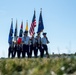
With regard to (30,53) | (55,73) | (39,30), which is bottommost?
(55,73)

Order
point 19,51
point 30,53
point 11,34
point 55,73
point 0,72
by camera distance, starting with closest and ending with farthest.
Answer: point 55,73, point 0,72, point 30,53, point 19,51, point 11,34

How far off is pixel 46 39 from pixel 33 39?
1560mm

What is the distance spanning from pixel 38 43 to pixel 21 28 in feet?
43.1

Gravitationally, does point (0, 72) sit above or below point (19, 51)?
below

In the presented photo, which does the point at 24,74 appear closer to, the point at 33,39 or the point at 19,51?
the point at 33,39

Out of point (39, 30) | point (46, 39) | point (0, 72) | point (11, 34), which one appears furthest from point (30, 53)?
point (0, 72)

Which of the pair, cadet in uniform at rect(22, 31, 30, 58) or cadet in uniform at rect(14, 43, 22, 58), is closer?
cadet in uniform at rect(22, 31, 30, 58)

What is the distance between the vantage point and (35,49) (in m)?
24.1

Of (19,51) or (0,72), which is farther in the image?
(19,51)

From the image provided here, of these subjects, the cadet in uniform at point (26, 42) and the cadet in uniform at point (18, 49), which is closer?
the cadet in uniform at point (26, 42)

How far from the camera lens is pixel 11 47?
2950 cm

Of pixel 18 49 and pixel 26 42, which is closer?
pixel 26 42

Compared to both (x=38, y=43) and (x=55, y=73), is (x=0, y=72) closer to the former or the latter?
(x=55, y=73)

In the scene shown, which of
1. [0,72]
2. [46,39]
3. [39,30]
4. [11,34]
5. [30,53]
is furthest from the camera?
[11,34]
